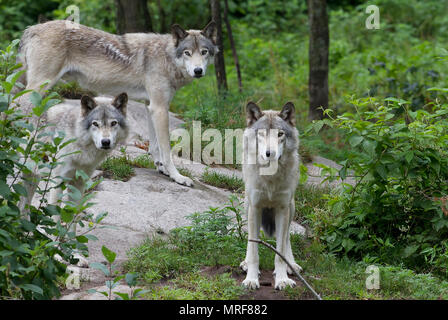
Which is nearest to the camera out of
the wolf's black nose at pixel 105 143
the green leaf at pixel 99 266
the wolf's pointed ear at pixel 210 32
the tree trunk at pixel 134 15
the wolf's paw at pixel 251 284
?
the green leaf at pixel 99 266

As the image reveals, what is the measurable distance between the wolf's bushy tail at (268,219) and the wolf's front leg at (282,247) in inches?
12.2

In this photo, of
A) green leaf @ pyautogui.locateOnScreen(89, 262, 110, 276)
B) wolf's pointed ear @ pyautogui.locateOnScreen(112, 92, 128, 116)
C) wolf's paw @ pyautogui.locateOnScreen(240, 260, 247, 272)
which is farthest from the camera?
wolf's pointed ear @ pyautogui.locateOnScreen(112, 92, 128, 116)

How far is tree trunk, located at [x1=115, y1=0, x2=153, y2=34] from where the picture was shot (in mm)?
10406

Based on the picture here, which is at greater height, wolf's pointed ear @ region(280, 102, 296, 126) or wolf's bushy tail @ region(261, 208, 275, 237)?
wolf's pointed ear @ region(280, 102, 296, 126)

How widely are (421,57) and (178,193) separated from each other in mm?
8287

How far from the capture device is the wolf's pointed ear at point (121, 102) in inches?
237

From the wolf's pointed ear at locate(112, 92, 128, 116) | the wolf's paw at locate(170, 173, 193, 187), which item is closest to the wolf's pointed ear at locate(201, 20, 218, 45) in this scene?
the wolf's paw at locate(170, 173, 193, 187)

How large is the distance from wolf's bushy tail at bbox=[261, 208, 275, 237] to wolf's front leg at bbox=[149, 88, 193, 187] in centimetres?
201

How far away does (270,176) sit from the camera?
5184 mm

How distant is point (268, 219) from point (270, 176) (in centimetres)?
69

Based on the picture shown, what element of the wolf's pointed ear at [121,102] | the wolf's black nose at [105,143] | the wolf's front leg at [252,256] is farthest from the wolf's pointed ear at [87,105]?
the wolf's front leg at [252,256]

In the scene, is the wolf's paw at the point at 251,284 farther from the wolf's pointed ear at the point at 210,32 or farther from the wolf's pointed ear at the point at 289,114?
the wolf's pointed ear at the point at 210,32

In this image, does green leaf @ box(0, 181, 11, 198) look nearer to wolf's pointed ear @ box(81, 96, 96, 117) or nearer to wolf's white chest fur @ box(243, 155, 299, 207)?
wolf's pointed ear @ box(81, 96, 96, 117)

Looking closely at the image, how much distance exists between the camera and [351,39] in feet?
49.7
